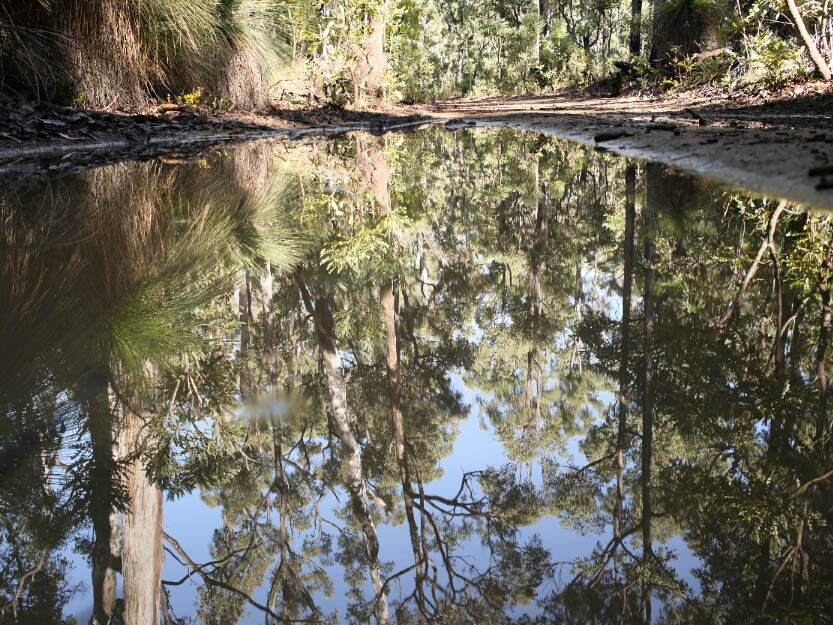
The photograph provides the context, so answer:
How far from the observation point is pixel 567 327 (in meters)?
2.56

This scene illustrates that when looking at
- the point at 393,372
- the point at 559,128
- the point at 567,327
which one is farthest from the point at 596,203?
the point at 559,128

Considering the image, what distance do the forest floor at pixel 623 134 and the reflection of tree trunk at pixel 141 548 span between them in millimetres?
2892

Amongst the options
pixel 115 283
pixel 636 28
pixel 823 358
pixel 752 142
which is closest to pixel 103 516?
→ pixel 115 283

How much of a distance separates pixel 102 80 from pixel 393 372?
898 cm

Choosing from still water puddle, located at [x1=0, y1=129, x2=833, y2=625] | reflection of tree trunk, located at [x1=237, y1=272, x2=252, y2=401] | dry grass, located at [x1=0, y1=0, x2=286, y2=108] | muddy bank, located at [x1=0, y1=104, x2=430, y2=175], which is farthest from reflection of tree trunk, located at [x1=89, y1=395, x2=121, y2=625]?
dry grass, located at [x1=0, y1=0, x2=286, y2=108]

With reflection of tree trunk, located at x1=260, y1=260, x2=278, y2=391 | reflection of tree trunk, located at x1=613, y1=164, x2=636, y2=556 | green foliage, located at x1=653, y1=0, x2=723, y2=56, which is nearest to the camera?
reflection of tree trunk, located at x1=613, y1=164, x2=636, y2=556

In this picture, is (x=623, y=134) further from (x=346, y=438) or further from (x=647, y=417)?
(x=346, y=438)

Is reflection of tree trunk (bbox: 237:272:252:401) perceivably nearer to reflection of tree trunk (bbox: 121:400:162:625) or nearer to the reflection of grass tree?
the reflection of grass tree

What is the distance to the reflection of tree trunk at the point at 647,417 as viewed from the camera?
1.14 metres

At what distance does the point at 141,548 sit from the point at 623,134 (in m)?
7.62

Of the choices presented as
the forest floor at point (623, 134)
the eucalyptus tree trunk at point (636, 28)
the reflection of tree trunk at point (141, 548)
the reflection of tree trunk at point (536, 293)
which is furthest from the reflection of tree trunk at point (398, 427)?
the eucalyptus tree trunk at point (636, 28)

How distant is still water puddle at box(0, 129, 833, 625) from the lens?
1165 mm

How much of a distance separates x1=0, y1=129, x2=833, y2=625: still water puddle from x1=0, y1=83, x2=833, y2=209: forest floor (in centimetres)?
90

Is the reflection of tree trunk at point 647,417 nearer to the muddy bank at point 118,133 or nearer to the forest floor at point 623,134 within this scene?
the forest floor at point 623,134
